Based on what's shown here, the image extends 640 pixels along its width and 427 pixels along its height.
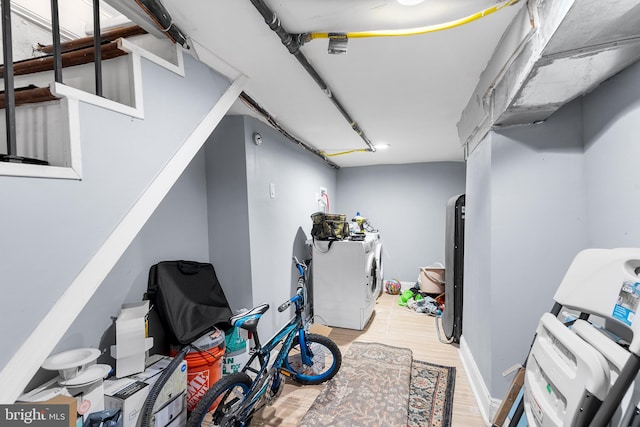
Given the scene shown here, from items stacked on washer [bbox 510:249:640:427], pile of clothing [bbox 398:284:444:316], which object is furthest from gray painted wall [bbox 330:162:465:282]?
items stacked on washer [bbox 510:249:640:427]

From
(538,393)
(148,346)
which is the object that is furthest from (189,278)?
(538,393)

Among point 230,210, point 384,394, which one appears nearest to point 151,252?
point 230,210

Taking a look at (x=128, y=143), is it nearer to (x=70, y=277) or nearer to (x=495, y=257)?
(x=70, y=277)

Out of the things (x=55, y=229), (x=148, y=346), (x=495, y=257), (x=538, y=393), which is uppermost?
(x=55, y=229)

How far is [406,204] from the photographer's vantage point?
4676 millimetres

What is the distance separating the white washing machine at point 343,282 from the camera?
10.2 feet

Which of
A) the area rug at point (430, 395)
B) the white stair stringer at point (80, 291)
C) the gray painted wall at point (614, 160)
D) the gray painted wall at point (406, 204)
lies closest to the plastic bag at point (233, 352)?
the area rug at point (430, 395)

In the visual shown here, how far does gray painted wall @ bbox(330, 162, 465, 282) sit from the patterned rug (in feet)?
7.54

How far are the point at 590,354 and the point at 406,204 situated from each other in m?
3.95

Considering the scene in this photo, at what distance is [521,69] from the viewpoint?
3.68 ft

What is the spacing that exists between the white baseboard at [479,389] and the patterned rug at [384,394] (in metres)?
0.15

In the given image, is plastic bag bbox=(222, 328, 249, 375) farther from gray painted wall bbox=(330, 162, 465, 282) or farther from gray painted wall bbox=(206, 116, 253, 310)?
gray painted wall bbox=(330, 162, 465, 282)

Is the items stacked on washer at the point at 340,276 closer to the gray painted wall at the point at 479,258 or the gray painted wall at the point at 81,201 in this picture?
the gray painted wall at the point at 479,258

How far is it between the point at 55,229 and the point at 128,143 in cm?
38
